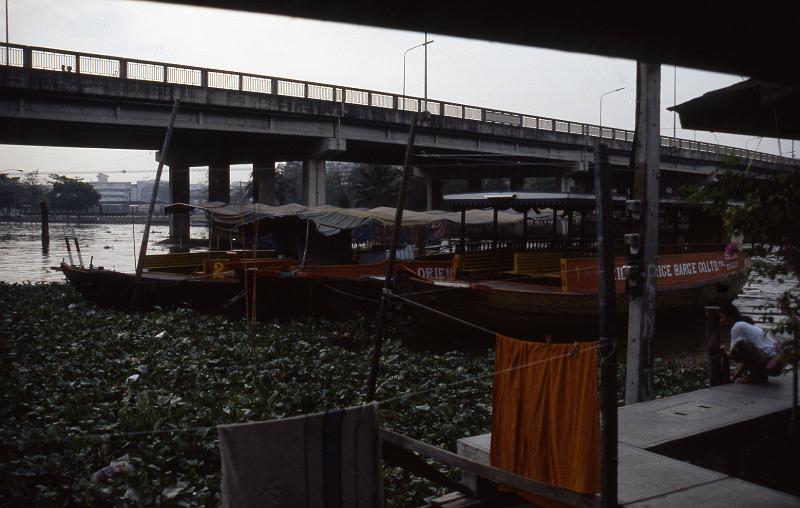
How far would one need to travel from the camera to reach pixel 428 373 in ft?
33.3

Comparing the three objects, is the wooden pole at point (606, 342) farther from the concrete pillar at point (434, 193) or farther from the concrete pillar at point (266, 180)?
the concrete pillar at point (434, 193)

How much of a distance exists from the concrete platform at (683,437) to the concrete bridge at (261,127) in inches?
382

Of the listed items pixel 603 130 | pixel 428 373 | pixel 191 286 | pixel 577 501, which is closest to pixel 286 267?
pixel 191 286

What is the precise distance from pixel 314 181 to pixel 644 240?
92.0 feet

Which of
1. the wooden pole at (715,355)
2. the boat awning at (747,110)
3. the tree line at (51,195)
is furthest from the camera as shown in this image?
the tree line at (51,195)

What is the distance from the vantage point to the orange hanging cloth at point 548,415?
479 centimetres

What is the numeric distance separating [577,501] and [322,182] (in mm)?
31372

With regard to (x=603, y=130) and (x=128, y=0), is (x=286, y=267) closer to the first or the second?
(x=128, y=0)

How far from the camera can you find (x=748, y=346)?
26.2ft

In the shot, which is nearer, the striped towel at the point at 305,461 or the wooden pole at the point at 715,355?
the striped towel at the point at 305,461

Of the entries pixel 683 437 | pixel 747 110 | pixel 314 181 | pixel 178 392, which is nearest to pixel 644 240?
pixel 747 110

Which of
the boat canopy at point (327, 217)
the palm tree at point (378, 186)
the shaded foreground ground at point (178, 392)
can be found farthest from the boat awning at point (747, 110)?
the palm tree at point (378, 186)

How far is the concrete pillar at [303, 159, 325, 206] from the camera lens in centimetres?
3459

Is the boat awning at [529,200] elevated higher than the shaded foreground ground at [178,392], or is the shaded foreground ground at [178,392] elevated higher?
the boat awning at [529,200]
